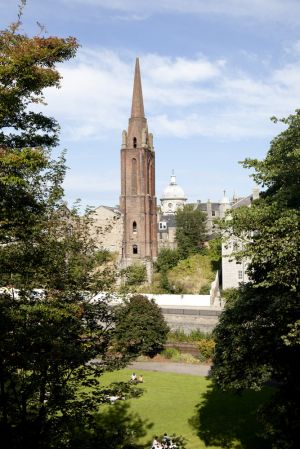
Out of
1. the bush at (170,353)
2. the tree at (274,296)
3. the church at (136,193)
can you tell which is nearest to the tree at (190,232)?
the church at (136,193)

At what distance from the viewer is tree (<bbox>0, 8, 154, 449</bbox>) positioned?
8.49 metres

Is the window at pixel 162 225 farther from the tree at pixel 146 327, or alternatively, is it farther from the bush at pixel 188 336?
the tree at pixel 146 327

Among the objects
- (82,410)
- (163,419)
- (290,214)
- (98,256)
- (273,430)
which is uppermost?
(290,214)

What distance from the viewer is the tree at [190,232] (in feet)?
199

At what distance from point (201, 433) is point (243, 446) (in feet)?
7.54

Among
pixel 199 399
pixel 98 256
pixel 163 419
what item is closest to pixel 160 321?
pixel 199 399

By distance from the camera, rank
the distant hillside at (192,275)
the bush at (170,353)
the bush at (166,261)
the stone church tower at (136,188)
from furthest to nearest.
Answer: the stone church tower at (136,188) → the bush at (166,261) → the distant hillside at (192,275) → the bush at (170,353)

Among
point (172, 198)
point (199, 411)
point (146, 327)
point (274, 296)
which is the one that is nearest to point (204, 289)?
point (146, 327)

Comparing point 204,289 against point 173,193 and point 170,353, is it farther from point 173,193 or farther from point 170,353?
point 173,193

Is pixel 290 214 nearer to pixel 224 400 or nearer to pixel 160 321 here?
pixel 224 400

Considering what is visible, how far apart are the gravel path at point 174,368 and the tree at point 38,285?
20955mm

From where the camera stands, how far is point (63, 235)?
1274cm

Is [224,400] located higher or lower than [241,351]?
lower

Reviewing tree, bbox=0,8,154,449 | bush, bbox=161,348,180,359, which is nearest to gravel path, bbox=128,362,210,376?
bush, bbox=161,348,180,359
